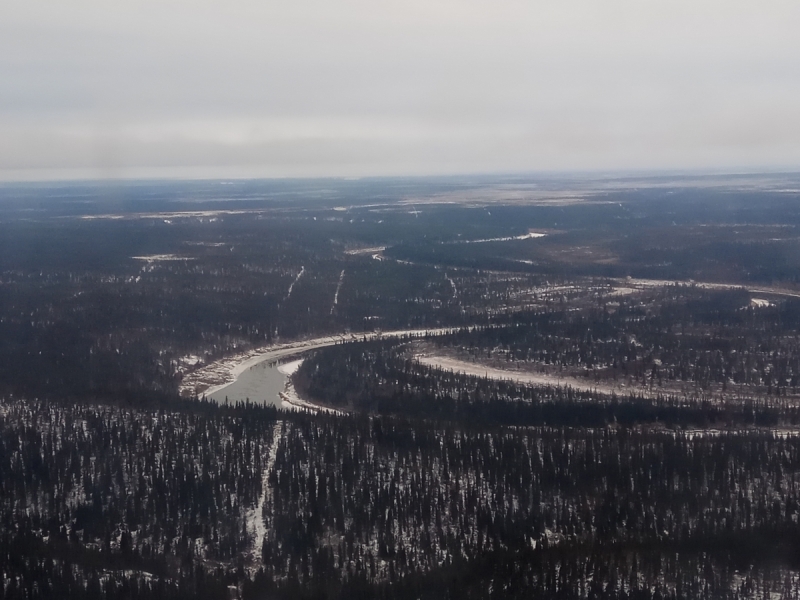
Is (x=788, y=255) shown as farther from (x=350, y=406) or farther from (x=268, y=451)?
(x=268, y=451)

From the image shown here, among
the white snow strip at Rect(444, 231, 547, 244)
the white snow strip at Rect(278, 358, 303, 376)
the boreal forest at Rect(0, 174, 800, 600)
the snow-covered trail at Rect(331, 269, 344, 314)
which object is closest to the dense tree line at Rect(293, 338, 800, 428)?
the boreal forest at Rect(0, 174, 800, 600)

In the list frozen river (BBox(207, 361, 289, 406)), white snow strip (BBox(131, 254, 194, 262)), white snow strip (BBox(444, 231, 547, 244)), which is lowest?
frozen river (BBox(207, 361, 289, 406))

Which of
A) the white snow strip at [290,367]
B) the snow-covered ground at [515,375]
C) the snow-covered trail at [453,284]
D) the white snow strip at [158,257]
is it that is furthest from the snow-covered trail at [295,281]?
the snow-covered ground at [515,375]

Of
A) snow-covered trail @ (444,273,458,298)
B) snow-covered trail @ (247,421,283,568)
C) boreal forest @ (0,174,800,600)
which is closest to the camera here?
boreal forest @ (0,174,800,600)

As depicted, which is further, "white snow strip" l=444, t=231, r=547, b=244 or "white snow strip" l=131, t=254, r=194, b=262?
"white snow strip" l=444, t=231, r=547, b=244

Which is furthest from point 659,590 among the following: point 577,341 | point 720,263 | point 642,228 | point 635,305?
point 642,228

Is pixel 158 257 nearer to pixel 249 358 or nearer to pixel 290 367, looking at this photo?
pixel 249 358

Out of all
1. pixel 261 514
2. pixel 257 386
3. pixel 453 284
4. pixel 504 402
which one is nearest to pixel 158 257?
pixel 453 284

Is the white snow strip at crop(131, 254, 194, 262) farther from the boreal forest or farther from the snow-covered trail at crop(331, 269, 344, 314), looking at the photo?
the snow-covered trail at crop(331, 269, 344, 314)

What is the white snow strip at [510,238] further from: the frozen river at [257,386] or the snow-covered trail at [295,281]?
the frozen river at [257,386]

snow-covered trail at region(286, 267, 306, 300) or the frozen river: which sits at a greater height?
snow-covered trail at region(286, 267, 306, 300)
